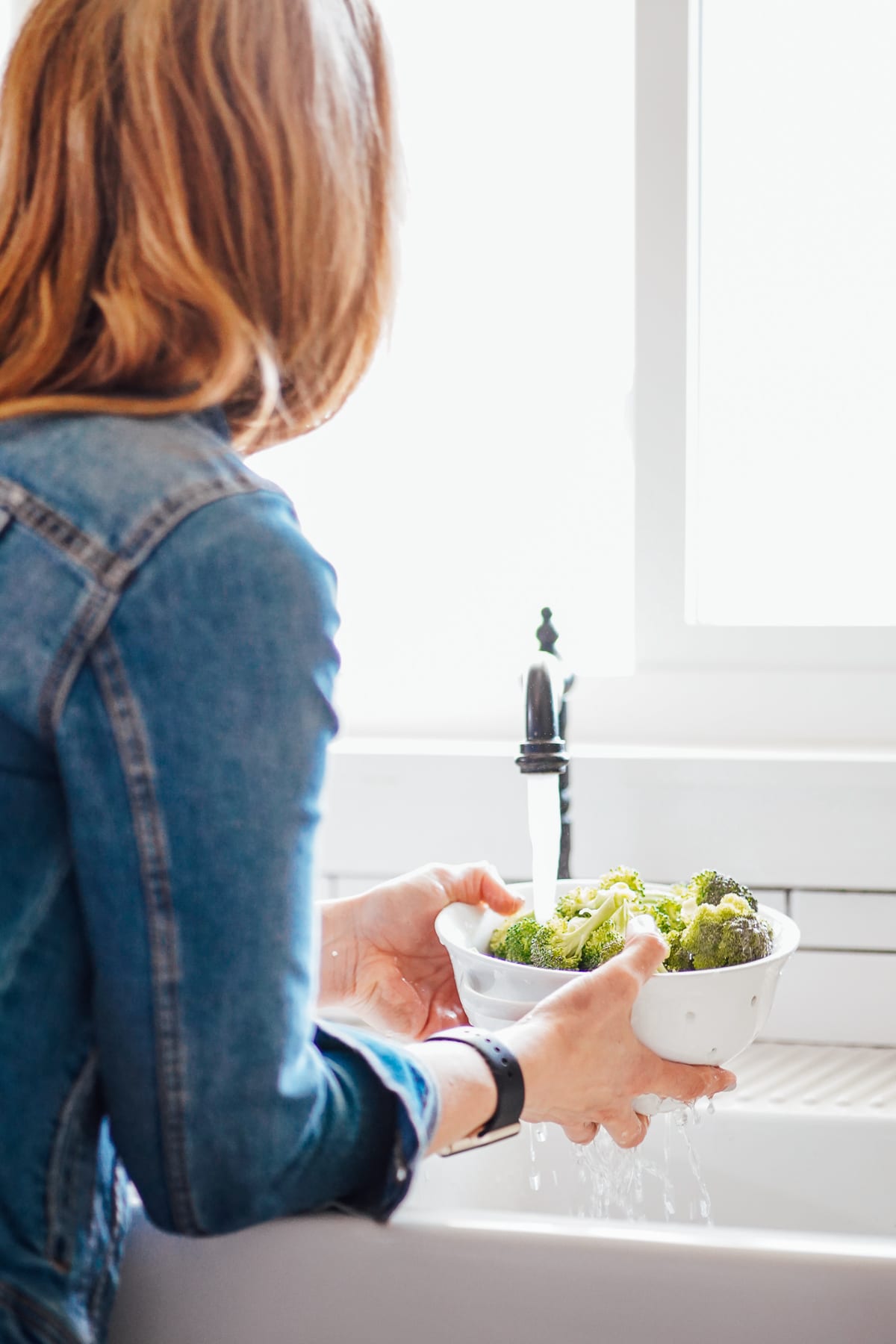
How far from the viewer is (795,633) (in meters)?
1.47

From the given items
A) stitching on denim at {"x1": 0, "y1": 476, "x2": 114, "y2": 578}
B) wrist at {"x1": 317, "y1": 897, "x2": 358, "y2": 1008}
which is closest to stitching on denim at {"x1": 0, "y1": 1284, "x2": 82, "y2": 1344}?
stitching on denim at {"x1": 0, "y1": 476, "x2": 114, "y2": 578}

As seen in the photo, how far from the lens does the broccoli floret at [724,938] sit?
886mm

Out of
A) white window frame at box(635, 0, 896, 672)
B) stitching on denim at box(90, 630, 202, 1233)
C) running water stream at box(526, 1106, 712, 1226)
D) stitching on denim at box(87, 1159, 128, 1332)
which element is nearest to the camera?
stitching on denim at box(90, 630, 202, 1233)

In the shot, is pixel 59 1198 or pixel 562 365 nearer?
pixel 59 1198

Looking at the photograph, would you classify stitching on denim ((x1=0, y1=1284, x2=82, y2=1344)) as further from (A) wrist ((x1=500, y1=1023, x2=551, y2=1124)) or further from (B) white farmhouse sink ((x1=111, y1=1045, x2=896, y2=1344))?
(A) wrist ((x1=500, y1=1023, x2=551, y2=1124))

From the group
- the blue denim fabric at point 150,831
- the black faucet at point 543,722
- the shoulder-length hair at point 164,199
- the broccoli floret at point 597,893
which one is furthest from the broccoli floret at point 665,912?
the shoulder-length hair at point 164,199

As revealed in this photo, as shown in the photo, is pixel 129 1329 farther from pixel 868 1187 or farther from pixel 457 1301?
pixel 868 1187

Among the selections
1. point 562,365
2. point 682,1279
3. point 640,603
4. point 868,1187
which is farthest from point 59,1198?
point 562,365

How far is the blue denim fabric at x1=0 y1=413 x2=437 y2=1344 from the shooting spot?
0.56 meters

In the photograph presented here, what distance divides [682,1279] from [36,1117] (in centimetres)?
36

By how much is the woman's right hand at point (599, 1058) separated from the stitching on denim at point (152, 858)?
0.92ft

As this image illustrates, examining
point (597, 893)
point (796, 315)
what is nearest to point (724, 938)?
point (597, 893)

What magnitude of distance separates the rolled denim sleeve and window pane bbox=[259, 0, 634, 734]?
0.97 metres

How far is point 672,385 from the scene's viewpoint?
1.45 m
